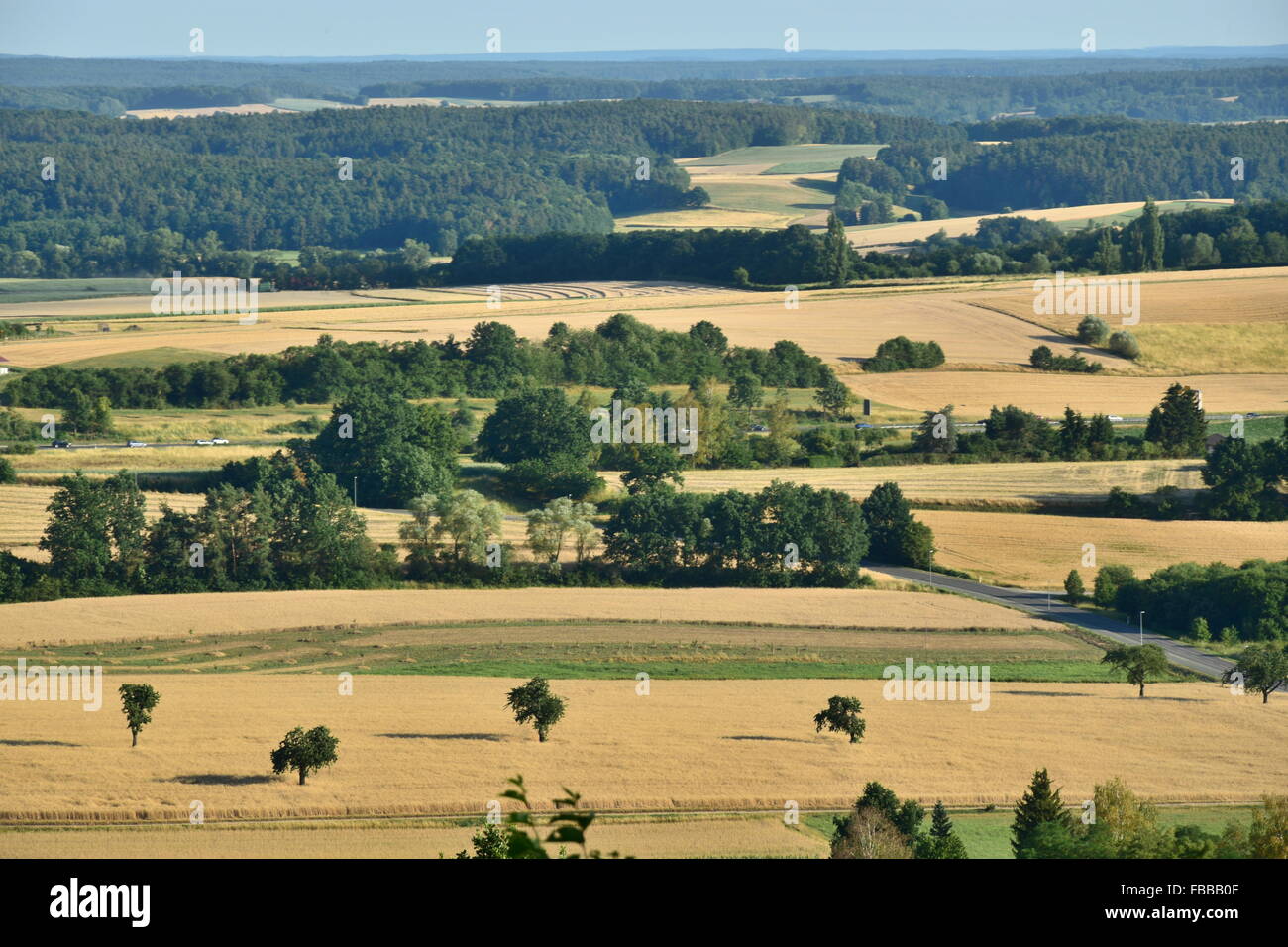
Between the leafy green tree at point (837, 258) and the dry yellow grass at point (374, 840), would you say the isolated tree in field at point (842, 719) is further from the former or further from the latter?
the leafy green tree at point (837, 258)

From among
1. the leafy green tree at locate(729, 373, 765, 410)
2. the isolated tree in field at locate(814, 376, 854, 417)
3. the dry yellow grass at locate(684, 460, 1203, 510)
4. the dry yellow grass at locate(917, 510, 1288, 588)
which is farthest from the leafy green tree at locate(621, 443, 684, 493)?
the isolated tree in field at locate(814, 376, 854, 417)

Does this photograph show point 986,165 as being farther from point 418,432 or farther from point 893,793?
point 893,793

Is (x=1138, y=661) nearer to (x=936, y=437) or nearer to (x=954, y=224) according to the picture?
(x=936, y=437)

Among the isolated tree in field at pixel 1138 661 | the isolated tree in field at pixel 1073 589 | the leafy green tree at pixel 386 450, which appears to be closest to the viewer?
the isolated tree in field at pixel 1138 661

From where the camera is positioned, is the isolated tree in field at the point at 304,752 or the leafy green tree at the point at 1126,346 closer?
the isolated tree in field at the point at 304,752

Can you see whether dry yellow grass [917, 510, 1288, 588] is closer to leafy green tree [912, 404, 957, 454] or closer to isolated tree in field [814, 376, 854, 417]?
leafy green tree [912, 404, 957, 454]

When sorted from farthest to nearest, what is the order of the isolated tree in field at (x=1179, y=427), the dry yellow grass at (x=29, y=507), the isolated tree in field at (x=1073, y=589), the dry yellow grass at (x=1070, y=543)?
1. the isolated tree in field at (x=1179, y=427)
2. the dry yellow grass at (x=1070, y=543)
3. the dry yellow grass at (x=29, y=507)
4. the isolated tree in field at (x=1073, y=589)

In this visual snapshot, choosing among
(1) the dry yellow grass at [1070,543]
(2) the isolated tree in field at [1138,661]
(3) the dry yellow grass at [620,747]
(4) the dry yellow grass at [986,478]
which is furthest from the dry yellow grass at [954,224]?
(3) the dry yellow grass at [620,747]

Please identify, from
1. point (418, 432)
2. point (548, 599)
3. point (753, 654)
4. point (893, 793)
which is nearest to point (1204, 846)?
point (893, 793)
